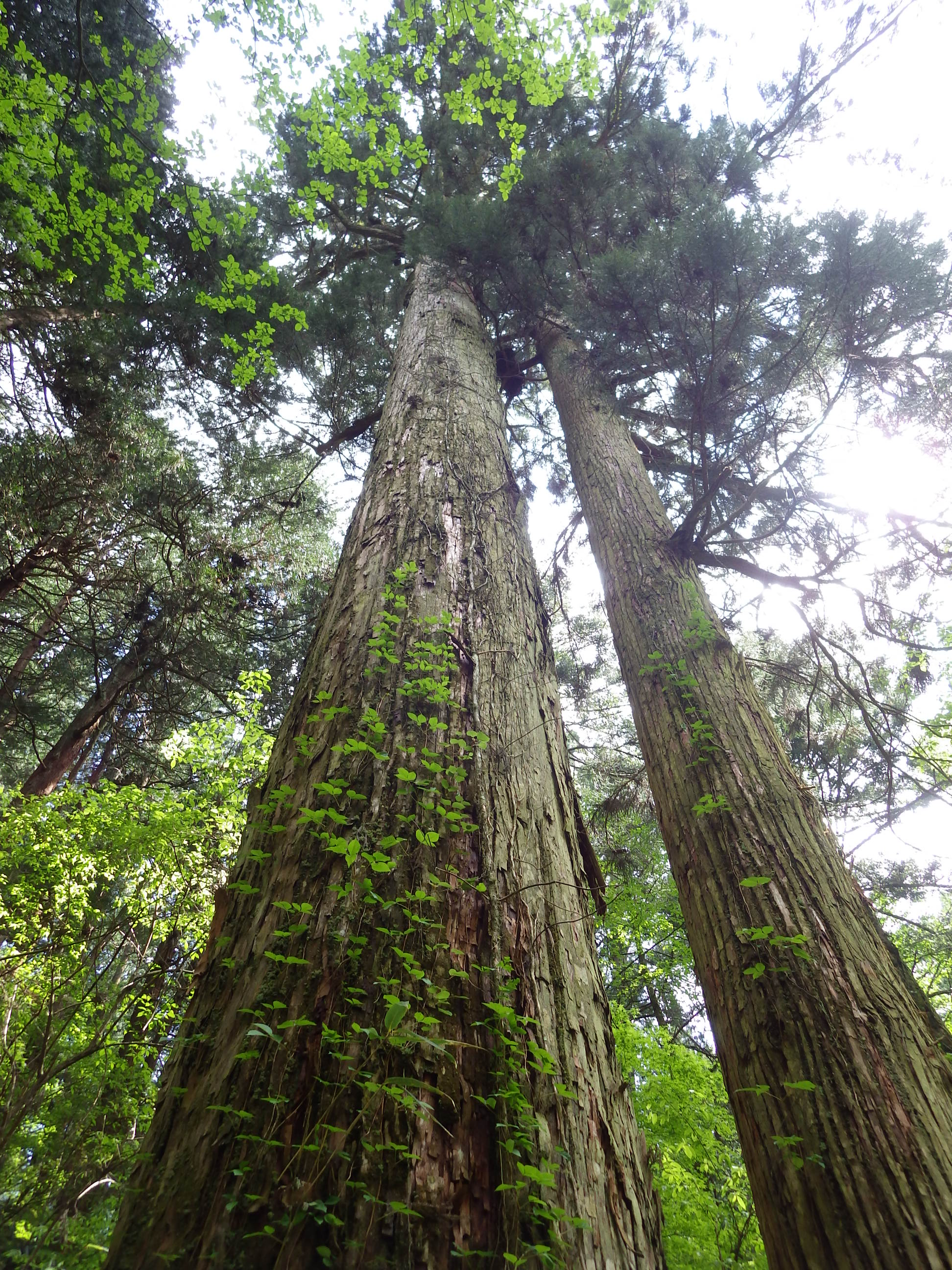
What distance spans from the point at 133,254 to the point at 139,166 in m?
0.99

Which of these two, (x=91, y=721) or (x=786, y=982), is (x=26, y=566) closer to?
(x=91, y=721)

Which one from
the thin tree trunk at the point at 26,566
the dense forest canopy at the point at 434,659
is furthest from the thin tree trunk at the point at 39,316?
the thin tree trunk at the point at 26,566

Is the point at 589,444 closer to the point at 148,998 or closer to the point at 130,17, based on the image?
the point at 148,998

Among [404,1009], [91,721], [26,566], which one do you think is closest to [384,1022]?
[404,1009]

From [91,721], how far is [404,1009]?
30.2ft

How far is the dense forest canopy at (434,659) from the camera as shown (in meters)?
1.24

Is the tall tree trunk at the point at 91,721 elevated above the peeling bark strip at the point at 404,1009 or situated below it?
above

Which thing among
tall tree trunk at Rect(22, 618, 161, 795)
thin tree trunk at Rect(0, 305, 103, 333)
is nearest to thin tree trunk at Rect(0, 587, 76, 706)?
tall tree trunk at Rect(22, 618, 161, 795)

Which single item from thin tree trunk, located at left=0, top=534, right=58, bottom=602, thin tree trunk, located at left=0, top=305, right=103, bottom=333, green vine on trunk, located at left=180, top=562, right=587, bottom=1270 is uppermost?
thin tree trunk, located at left=0, top=305, right=103, bottom=333

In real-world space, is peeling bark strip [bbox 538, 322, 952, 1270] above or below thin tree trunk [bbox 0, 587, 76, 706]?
below

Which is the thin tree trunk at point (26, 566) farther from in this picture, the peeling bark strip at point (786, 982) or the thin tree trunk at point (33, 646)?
the peeling bark strip at point (786, 982)

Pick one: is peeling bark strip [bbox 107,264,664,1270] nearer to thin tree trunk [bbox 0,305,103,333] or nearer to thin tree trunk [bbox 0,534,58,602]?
thin tree trunk [bbox 0,534,58,602]

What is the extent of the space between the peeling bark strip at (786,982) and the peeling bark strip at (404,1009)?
1.09m

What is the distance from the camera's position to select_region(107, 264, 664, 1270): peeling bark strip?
3.27ft
